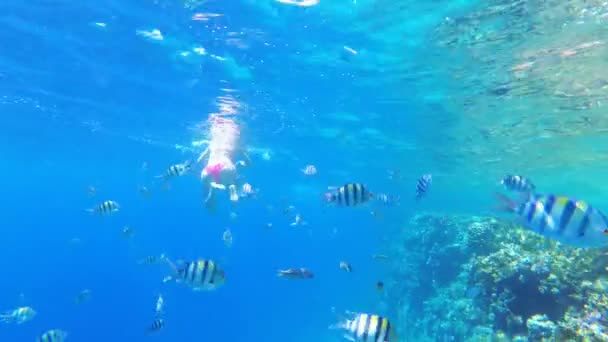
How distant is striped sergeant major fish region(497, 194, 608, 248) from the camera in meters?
3.93

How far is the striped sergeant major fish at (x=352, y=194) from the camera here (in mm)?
6891

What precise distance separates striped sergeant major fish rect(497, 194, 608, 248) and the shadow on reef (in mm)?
4543

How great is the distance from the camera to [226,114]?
25406mm

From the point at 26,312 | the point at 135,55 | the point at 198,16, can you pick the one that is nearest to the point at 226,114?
the point at 135,55

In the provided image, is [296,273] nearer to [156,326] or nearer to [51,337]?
[156,326]

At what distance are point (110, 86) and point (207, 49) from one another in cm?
848

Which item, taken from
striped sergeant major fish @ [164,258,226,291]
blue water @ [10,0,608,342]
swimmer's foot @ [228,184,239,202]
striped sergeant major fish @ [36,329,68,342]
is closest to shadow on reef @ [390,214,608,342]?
blue water @ [10,0,608,342]

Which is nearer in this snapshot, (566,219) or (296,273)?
(566,219)

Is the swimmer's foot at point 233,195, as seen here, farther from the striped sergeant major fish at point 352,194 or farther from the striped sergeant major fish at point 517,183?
the striped sergeant major fish at point 517,183

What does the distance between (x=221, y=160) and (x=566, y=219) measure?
14962 mm

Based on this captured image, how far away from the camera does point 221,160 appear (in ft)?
58.1

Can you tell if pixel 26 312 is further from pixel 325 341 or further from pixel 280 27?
pixel 325 341

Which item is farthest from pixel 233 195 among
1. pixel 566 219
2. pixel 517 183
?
pixel 566 219

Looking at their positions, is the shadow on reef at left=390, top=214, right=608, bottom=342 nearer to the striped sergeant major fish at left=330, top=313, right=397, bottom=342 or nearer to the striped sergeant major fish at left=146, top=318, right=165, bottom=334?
the striped sergeant major fish at left=330, top=313, right=397, bottom=342
